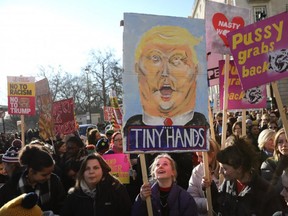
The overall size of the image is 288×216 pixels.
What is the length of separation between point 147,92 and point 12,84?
6.43 metres

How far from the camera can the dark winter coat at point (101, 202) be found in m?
3.46

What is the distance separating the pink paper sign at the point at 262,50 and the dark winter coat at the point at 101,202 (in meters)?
1.95

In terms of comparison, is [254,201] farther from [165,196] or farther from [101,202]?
[101,202]

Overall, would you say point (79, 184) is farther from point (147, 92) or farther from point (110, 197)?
point (147, 92)

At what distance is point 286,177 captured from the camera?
8.53 feet

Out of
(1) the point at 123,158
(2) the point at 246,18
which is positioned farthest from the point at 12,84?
(2) the point at 246,18

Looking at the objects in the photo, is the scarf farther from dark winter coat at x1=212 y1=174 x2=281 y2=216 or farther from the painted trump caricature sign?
dark winter coat at x1=212 y1=174 x2=281 y2=216

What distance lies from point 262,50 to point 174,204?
2120mm

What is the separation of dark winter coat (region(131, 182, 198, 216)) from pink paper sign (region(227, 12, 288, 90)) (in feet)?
5.24

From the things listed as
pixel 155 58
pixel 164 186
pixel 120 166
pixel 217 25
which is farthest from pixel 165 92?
pixel 217 25

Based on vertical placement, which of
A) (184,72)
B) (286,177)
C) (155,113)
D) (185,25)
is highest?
(185,25)

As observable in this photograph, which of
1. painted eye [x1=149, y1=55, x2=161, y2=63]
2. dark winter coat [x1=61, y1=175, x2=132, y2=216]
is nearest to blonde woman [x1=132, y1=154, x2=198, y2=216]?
dark winter coat [x1=61, y1=175, x2=132, y2=216]

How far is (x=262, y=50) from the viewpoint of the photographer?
422cm

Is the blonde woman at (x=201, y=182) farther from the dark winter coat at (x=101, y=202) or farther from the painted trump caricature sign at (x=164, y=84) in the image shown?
the dark winter coat at (x=101, y=202)
